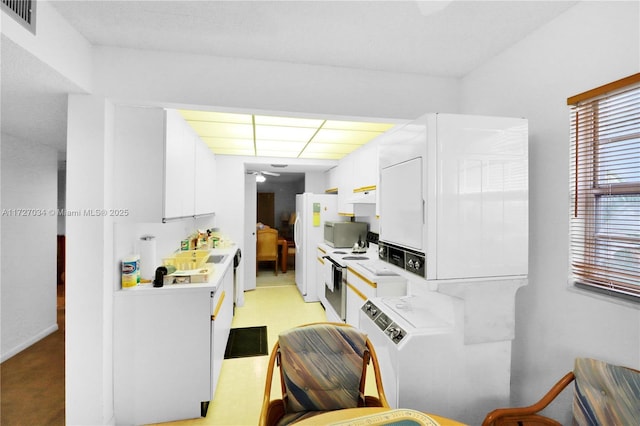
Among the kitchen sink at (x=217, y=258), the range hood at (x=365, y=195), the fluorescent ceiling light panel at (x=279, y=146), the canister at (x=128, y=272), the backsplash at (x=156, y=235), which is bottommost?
the kitchen sink at (x=217, y=258)

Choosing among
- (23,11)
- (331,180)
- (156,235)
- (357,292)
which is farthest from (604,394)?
(331,180)

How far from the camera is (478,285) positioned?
1.63 metres

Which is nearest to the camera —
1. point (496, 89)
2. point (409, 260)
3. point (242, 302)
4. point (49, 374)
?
point (409, 260)

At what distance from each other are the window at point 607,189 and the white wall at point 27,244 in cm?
444

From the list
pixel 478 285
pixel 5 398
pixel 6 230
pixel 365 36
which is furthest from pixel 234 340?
pixel 365 36

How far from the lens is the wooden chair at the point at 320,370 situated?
158cm

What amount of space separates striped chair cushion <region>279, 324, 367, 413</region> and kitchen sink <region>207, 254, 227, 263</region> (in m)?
1.77

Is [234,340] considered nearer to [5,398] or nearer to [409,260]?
[5,398]

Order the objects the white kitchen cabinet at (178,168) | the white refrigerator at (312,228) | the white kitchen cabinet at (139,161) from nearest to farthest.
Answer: the white kitchen cabinet at (139,161) → the white kitchen cabinet at (178,168) → the white refrigerator at (312,228)

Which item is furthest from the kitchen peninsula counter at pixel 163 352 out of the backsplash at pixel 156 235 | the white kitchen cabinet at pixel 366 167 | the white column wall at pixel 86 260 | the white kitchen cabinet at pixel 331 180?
the white kitchen cabinet at pixel 331 180

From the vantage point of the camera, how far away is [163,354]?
2.07 metres

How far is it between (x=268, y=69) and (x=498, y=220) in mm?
1744

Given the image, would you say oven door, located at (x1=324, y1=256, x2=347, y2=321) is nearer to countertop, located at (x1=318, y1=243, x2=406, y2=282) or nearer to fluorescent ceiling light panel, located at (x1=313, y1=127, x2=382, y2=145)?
countertop, located at (x1=318, y1=243, x2=406, y2=282)

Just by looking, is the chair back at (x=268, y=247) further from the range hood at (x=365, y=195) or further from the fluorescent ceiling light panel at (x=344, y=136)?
the fluorescent ceiling light panel at (x=344, y=136)
